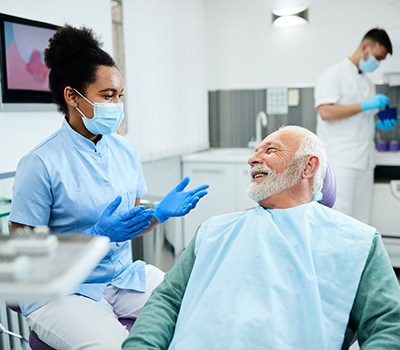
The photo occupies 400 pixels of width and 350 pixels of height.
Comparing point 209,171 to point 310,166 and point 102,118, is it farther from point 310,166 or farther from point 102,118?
point 310,166

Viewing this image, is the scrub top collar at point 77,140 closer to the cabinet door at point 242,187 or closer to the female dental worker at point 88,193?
the female dental worker at point 88,193

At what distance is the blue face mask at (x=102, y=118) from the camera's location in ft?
5.13

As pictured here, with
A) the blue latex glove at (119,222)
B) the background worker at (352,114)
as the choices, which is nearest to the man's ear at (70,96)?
the blue latex glove at (119,222)

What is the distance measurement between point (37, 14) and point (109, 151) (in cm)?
96

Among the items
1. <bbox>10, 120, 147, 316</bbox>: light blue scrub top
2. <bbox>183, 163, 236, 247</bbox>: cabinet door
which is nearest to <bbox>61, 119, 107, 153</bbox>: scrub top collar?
<bbox>10, 120, 147, 316</bbox>: light blue scrub top

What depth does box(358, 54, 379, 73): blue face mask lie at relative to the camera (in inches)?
114

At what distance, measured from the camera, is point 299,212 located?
1.32m

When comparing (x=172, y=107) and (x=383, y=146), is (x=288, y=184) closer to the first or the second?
(x=172, y=107)

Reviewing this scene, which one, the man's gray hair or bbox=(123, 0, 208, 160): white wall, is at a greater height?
bbox=(123, 0, 208, 160): white wall

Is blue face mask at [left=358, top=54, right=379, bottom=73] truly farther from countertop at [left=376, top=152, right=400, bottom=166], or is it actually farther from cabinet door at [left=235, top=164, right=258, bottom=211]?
cabinet door at [left=235, top=164, right=258, bottom=211]

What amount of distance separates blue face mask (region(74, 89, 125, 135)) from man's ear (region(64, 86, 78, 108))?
A: 16 millimetres

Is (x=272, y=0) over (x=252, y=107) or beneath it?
over

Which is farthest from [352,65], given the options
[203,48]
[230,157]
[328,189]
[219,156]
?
[328,189]

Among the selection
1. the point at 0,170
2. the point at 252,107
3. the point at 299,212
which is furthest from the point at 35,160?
the point at 252,107
